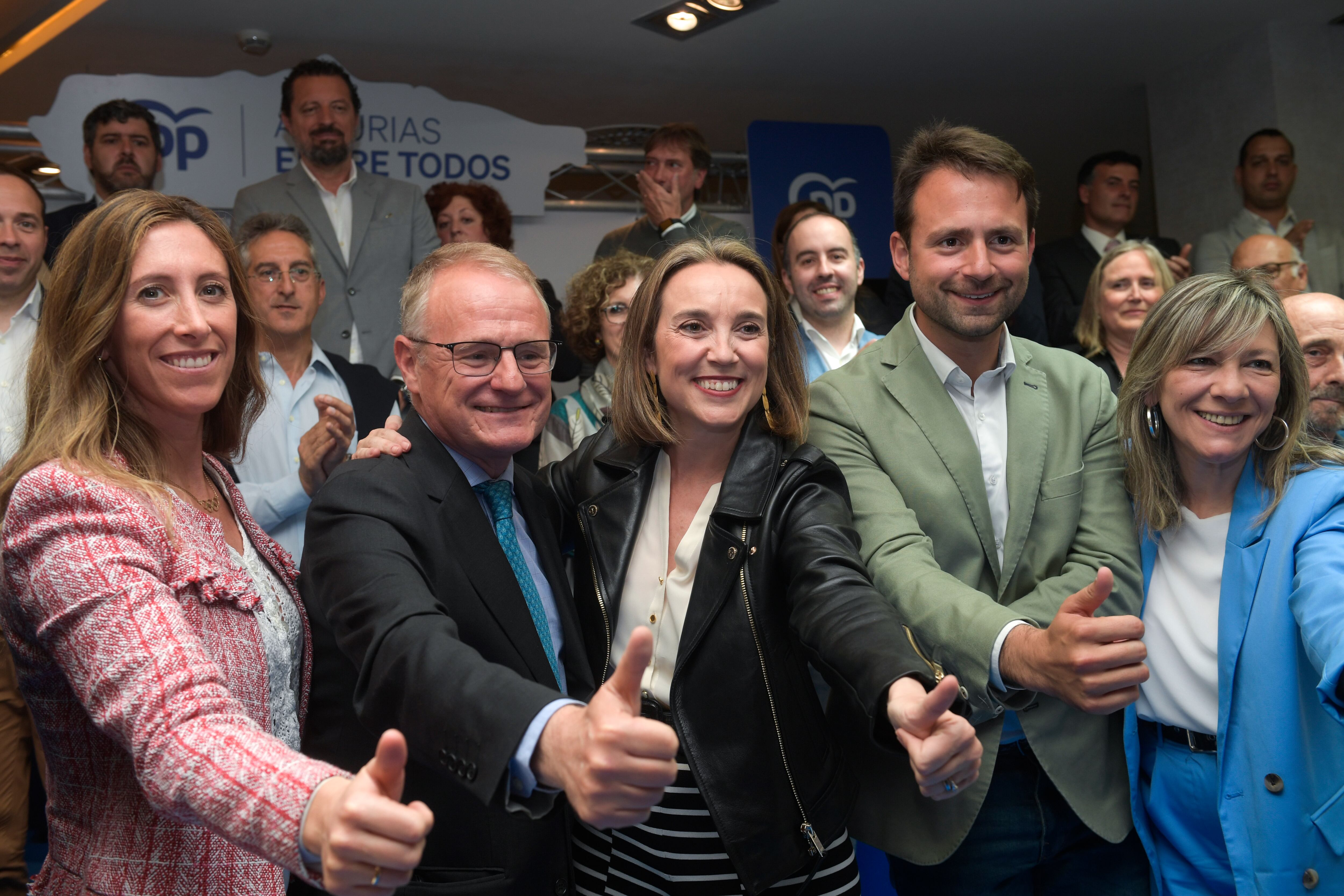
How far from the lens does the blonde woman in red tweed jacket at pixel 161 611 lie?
1.17 meters

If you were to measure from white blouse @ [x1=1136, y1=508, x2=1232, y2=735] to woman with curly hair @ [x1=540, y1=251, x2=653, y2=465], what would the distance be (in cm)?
203

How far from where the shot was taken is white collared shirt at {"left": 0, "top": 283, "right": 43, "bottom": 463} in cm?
264

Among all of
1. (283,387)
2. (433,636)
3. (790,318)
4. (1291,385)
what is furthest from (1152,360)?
(283,387)

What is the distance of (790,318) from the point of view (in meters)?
2.13

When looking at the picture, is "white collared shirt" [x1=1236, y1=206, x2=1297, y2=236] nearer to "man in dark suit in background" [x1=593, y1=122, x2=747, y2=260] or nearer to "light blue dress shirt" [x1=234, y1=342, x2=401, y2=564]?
"man in dark suit in background" [x1=593, y1=122, x2=747, y2=260]

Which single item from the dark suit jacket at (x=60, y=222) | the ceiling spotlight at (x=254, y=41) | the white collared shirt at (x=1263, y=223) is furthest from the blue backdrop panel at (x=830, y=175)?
the dark suit jacket at (x=60, y=222)

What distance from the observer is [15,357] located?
133 inches

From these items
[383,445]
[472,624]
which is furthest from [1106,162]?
[472,624]

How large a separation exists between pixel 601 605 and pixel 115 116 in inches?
150

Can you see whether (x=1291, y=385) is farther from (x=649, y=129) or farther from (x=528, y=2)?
(x=649, y=129)

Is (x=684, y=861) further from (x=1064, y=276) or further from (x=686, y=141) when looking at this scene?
(x=1064, y=276)

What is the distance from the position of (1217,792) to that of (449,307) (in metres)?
1.60

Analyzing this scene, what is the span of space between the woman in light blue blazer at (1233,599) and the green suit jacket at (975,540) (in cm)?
8

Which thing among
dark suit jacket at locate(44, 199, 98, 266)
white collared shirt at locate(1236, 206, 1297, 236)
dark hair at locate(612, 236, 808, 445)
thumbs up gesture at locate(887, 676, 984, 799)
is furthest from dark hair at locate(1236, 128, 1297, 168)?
dark suit jacket at locate(44, 199, 98, 266)
